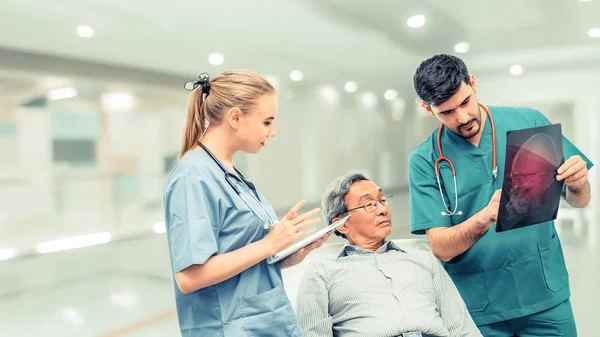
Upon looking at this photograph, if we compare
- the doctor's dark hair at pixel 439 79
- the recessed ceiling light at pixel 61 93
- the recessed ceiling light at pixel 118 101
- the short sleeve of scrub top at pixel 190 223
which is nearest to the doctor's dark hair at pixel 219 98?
the short sleeve of scrub top at pixel 190 223

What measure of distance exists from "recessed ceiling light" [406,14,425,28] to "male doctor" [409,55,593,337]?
1692 mm

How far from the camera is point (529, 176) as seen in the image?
4.64ft

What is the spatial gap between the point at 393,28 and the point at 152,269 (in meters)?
2.71

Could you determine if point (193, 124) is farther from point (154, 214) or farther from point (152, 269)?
point (154, 214)

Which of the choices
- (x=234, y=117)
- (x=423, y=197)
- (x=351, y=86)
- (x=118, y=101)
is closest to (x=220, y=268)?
(x=234, y=117)

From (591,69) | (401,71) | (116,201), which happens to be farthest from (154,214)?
(591,69)

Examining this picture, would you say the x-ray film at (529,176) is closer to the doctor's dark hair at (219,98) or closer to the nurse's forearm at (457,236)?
the nurse's forearm at (457,236)

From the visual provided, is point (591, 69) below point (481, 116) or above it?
above

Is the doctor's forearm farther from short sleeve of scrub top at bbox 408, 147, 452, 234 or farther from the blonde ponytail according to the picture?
the blonde ponytail

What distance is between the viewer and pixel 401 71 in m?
3.39

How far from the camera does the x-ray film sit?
138 centimetres

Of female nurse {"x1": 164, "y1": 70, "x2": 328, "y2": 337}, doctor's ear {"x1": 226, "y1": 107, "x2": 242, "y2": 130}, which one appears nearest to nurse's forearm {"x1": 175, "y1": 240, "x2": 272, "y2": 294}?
female nurse {"x1": 164, "y1": 70, "x2": 328, "y2": 337}

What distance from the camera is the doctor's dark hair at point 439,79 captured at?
1.45m

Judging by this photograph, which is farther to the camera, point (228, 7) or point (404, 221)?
point (228, 7)
